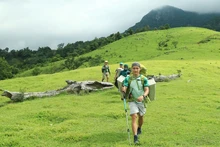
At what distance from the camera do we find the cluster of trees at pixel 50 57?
8524 cm

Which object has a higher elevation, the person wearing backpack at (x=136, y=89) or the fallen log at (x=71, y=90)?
the person wearing backpack at (x=136, y=89)

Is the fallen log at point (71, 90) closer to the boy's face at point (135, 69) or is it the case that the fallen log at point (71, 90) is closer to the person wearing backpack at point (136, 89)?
the person wearing backpack at point (136, 89)

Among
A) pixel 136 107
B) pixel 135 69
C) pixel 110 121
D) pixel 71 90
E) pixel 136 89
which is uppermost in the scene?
pixel 135 69

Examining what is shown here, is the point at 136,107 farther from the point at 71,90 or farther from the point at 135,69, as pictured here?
the point at 71,90

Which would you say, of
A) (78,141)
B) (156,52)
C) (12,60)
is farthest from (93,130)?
(12,60)

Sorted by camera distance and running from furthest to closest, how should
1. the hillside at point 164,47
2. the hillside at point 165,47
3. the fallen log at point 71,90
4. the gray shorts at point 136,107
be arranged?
the hillside at point 164,47 → the hillside at point 165,47 → the fallen log at point 71,90 → the gray shorts at point 136,107

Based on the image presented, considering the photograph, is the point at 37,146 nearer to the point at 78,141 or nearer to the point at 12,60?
the point at 78,141

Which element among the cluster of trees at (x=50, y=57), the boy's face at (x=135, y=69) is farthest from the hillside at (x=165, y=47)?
the boy's face at (x=135, y=69)

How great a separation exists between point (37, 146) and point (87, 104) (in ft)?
30.9

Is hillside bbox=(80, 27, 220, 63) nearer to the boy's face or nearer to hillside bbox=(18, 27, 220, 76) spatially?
hillside bbox=(18, 27, 220, 76)

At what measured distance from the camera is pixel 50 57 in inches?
6024

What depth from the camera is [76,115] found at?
15.6 meters

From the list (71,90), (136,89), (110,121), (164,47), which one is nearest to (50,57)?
(164,47)

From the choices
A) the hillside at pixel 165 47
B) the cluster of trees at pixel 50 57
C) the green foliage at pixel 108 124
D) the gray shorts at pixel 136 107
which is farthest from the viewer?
the cluster of trees at pixel 50 57
